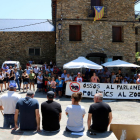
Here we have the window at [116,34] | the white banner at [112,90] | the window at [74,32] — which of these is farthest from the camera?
the window at [116,34]

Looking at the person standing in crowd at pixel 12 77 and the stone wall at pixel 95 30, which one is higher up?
the stone wall at pixel 95 30

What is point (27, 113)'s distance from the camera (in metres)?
4.92

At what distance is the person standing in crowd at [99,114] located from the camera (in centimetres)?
485

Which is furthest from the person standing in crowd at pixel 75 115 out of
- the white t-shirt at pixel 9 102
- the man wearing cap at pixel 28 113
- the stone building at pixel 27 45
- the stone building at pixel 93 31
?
the stone building at pixel 27 45

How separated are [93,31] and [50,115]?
14.3 metres

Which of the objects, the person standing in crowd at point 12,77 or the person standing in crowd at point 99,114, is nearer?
the person standing in crowd at point 99,114

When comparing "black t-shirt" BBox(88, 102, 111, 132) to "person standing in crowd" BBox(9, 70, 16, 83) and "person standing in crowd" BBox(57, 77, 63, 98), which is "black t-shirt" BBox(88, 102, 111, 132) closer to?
"person standing in crowd" BBox(57, 77, 63, 98)

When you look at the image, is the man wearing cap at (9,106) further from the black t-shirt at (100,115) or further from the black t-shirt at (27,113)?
the black t-shirt at (100,115)

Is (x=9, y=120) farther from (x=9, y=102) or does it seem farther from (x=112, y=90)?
(x=112, y=90)

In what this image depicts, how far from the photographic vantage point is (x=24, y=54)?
25672 millimetres

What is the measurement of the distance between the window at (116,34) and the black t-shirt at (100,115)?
15.1 m

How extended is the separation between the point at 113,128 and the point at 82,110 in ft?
3.30

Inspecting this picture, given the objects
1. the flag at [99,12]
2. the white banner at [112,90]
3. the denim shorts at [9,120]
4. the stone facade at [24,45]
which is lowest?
the white banner at [112,90]

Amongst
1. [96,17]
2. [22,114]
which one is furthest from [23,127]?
[96,17]
